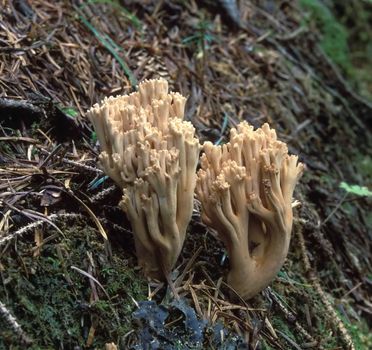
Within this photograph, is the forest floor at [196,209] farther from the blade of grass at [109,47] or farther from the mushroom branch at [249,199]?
the mushroom branch at [249,199]

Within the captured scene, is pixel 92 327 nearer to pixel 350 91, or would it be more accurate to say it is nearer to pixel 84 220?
pixel 84 220

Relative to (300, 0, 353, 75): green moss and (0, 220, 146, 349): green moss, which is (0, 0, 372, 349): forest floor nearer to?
(0, 220, 146, 349): green moss

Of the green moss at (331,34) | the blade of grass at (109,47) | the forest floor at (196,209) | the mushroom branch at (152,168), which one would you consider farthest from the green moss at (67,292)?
the green moss at (331,34)

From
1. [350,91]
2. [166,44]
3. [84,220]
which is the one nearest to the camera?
[84,220]

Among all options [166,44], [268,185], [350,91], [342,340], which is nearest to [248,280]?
[268,185]

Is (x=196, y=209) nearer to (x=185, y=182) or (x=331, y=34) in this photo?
(x=185, y=182)
